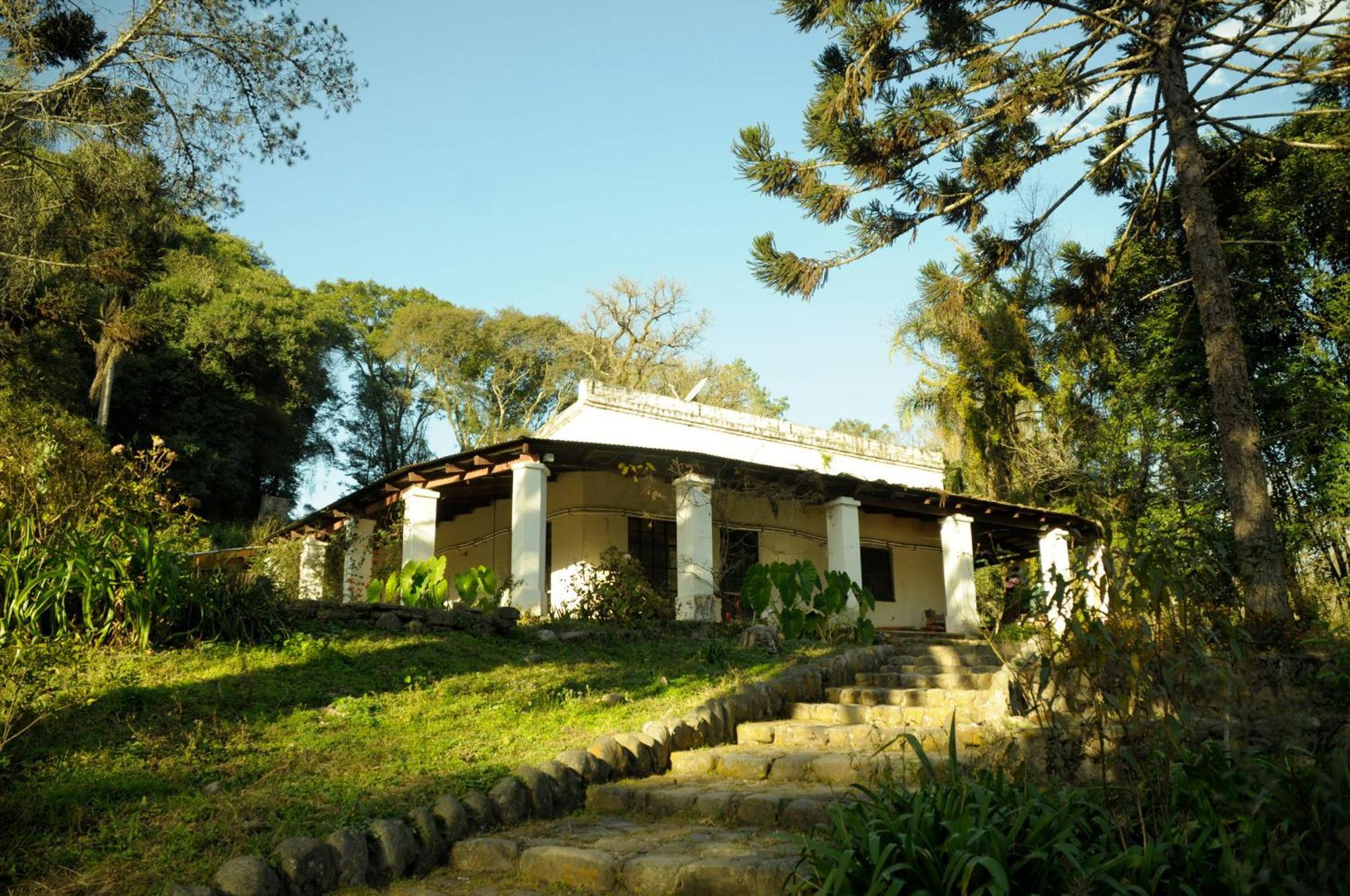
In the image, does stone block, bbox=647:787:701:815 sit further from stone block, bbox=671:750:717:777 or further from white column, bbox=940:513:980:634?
white column, bbox=940:513:980:634

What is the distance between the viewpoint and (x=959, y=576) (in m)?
15.9

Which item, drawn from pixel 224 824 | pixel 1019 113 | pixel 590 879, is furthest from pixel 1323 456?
pixel 224 824

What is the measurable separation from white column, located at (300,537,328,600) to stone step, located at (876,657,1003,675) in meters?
9.14

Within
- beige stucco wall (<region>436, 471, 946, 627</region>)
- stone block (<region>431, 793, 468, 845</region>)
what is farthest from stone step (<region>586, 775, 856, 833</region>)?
beige stucco wall (<region>436, 471, 946, 627</region>)

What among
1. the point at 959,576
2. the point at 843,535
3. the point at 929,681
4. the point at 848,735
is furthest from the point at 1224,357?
the point at 959,576

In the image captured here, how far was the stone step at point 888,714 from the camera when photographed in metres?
6.14

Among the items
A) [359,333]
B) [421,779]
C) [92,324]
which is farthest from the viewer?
[359,333]

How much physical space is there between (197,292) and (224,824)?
2598 centimetres

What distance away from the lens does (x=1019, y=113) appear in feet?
36.2

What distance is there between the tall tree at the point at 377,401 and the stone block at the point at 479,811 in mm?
31850

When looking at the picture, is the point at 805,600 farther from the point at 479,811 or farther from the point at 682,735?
the point at 479,811

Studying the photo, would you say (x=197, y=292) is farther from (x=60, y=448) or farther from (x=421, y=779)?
(x=421, y=779)

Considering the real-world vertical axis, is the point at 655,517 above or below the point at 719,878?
above

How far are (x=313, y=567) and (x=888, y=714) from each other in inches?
420
